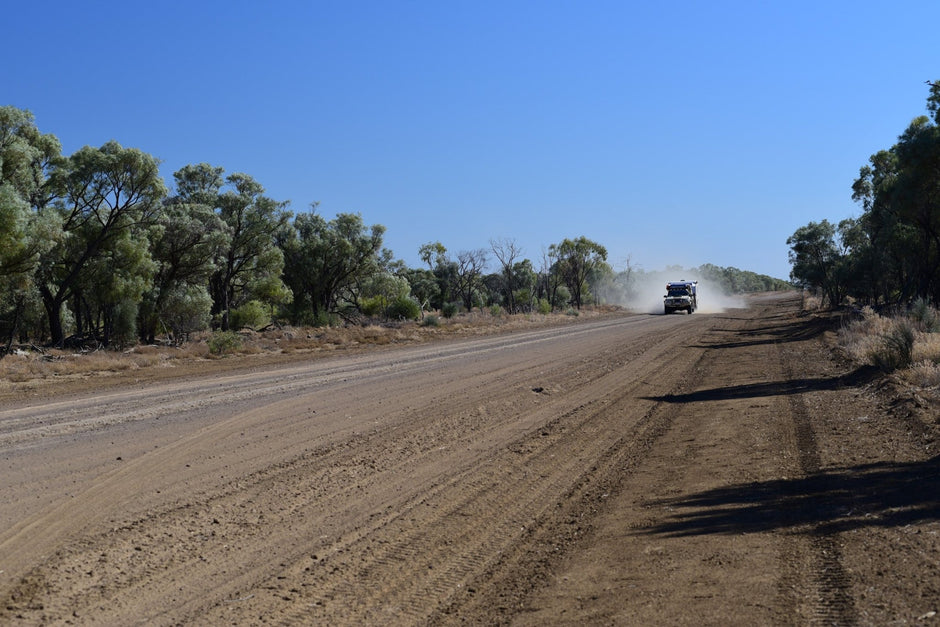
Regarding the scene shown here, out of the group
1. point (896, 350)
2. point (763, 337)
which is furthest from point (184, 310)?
point (896, 350)

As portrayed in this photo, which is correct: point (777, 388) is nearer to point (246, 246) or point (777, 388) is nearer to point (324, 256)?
point (246, 246)

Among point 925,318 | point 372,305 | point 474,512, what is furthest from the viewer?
point 372,305

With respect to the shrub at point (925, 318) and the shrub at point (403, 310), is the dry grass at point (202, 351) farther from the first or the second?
the shrub at point (925, 318)

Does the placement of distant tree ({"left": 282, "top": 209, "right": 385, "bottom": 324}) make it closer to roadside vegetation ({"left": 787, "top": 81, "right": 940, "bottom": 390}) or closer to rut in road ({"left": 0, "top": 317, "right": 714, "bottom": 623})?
roadside vegetation ({"left": 787, "top": 81, "right": 940, "bottom": 390})

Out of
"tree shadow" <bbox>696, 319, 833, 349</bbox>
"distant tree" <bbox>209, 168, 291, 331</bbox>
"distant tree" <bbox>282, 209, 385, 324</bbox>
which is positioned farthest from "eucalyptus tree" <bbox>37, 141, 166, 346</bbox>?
"tree shadow" <bbox>696, 319, 833, 349</bbox>

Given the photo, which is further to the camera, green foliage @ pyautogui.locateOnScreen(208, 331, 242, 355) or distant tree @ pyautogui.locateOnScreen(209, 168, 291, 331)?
distant tree @ pyautogui.locateOnScreen(209, 168, 291, 331)

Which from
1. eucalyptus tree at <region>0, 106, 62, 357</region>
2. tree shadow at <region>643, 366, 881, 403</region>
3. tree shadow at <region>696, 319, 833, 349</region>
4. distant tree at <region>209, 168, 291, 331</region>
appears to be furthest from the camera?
distant tree at <region>209, 168, 291, 331</region>

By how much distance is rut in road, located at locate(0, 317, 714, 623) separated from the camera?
5371 millimetres

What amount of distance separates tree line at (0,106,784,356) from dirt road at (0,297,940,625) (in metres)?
17.0

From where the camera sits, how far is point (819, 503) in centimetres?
712

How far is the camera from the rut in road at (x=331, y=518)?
537 centimetres

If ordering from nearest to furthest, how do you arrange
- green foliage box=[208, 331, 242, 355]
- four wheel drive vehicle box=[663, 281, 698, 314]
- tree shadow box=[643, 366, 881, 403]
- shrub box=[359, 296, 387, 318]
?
tree shadow box=[643, 366, 881, 403] → green foliage box=[208, 331, 242, 355] → shrub box=[359, 296, 387, 318] → four wheel drive vehicle box=[663, 281, 698, 314]

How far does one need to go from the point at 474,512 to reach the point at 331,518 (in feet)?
4.57

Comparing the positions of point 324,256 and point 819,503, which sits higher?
point 324,256
